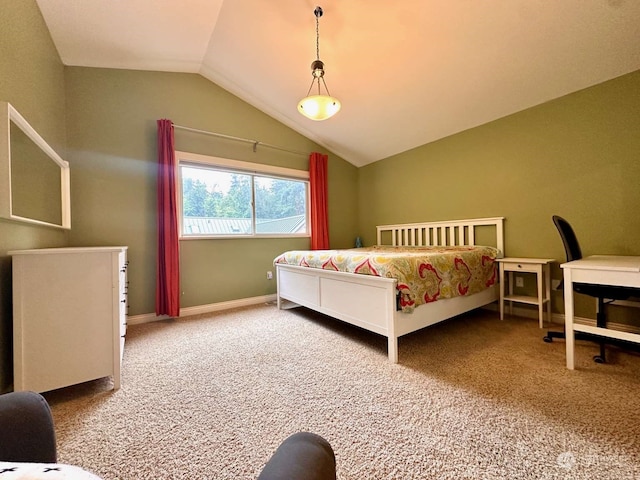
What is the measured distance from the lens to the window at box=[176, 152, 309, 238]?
125 inches

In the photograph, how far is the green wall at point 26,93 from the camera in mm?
1382

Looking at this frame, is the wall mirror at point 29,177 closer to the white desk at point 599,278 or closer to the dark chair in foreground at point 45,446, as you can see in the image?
the dark chair in foreground at point 45,446

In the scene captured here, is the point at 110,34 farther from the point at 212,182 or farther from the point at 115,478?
the point at 115,478

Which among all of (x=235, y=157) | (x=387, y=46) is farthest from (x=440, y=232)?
Result: (x=235, y=157)

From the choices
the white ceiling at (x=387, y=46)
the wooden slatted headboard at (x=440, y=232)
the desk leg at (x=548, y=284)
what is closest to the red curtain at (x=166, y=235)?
the white ceiling at (x=387, y=46)

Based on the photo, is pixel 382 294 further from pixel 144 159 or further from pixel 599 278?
pixel 144 159

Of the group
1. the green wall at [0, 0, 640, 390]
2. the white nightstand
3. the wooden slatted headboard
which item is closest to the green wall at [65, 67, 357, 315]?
the green wall at [0, 0, 640, 390]

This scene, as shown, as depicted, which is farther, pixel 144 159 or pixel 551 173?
pixel 144 159

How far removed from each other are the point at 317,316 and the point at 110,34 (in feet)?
11.2

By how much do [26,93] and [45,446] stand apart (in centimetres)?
220

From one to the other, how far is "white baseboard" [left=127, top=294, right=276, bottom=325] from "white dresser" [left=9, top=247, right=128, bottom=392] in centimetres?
147

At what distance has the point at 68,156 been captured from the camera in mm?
2535

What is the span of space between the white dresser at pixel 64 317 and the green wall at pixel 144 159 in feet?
4.99

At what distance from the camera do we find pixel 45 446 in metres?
0.62
